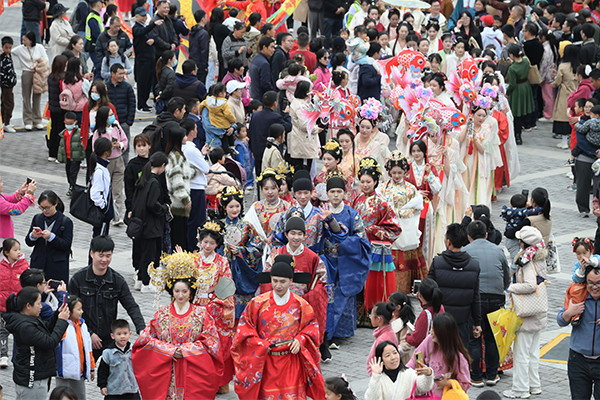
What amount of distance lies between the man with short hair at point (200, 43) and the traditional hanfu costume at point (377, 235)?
882cm

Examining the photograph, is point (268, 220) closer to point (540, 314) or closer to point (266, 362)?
point (266, 362)

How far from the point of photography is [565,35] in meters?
20.0

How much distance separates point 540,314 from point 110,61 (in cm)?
1004

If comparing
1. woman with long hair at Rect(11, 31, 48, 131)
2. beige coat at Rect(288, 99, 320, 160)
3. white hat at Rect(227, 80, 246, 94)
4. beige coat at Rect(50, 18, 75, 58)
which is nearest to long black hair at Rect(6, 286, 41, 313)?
beige coat at Rect(288, 99, 320, 160)

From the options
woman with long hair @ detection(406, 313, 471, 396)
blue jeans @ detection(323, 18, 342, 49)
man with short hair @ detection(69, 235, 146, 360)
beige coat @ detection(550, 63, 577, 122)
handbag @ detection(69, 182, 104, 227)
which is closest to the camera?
woman with long hair @ detection(406, 313, 471, 396)

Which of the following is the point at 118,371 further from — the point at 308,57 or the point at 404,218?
the point at 308,57

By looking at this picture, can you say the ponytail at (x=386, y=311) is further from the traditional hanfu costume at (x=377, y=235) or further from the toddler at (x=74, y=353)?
the traditional hanfu costume at (x=377, y=235)

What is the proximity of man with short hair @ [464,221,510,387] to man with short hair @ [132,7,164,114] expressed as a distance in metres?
10.9

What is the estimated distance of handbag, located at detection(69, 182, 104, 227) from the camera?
10.9 metres

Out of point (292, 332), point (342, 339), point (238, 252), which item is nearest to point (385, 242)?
point (342, 339)

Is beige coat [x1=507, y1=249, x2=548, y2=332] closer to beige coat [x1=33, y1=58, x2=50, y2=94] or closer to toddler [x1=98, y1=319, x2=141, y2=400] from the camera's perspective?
toddler [x1=98, y1=319, x2=141, y2=400]

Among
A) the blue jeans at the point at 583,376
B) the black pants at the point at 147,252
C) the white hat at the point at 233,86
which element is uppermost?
the white hat at the point at 233,86

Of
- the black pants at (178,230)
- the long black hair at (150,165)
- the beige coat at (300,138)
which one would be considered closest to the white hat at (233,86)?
the beige coat at (300,138)

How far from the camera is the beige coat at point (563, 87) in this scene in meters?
18.2
